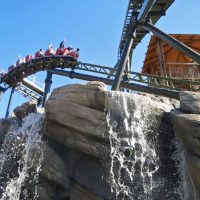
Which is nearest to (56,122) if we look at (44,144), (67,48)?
(44,144)

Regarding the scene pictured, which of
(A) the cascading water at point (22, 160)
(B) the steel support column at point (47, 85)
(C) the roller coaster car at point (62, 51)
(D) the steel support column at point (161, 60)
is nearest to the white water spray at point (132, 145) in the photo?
(A) the cascading water at point (22, 160)

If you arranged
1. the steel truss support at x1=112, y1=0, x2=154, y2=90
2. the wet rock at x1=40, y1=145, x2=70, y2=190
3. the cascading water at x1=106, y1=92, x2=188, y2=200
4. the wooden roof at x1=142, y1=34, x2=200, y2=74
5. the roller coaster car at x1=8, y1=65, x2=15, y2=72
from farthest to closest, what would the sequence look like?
the roller coaster car at x1=8, y1=65, x2=15, y2=72 → the wooden roof at x1=142, y1=34, x2=200, y2=74 → the steel truss support at x1=112, y1=0, x2=154, y2=90 → the wet rock at x1=40, y1=145, x2=70, y2=190 → the cascading water at x1=106, y1=92, x2=188, y2=200

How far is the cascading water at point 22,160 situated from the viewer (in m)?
8.88

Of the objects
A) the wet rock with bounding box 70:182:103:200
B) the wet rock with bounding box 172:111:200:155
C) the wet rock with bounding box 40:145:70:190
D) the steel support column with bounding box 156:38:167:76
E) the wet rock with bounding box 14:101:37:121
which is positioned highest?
the steel support column with bounding box 156:38:167:76

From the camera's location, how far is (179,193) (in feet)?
25.9

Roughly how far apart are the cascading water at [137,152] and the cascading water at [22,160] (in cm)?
208

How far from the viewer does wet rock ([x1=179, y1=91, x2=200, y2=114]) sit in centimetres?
769

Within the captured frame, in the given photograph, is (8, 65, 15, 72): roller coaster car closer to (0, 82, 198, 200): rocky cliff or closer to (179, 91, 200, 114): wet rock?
(0, 82, 198, 200): rocky cliff

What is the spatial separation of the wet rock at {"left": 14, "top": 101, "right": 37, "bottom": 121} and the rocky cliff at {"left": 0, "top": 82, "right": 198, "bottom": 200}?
1.45 meters

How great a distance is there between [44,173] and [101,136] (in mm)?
1768

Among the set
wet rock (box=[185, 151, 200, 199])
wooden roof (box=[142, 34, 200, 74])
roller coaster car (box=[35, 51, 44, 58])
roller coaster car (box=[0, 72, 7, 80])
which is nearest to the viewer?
wet rock (box=[185, 151, 200, 199])

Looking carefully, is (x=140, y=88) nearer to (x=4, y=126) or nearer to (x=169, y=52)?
(x=4, y=126)

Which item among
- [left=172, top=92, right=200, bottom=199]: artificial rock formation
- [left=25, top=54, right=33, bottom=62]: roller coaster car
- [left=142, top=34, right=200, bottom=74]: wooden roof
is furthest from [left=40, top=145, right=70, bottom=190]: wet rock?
[left=25, top=54, right=33, bottom=62]: roller coaster car

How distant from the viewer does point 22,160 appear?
928 centimetres
